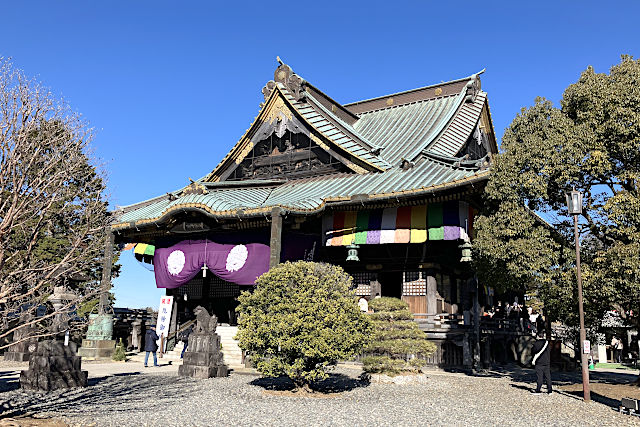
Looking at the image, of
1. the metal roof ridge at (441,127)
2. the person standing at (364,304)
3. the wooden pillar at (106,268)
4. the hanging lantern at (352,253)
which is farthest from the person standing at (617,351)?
the wooden pillar at (106,268)

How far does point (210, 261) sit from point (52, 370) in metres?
10.5

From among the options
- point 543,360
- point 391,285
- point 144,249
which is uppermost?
point 144,249

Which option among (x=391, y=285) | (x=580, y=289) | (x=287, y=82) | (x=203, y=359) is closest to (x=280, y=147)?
(x=287, y=82)

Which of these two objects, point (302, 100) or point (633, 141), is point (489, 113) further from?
point (633, 141)

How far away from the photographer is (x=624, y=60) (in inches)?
579

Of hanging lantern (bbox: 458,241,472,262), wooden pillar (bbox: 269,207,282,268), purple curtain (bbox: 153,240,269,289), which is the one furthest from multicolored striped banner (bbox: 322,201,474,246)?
purple curtain (bbox: 153,240,269,289)

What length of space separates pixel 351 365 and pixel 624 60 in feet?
45.9

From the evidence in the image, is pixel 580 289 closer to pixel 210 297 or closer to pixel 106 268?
pixel 106 268

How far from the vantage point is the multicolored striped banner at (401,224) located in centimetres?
1897

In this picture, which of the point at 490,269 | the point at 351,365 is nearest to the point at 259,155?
the point at 351,365

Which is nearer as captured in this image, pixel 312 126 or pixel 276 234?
pixel 276 234

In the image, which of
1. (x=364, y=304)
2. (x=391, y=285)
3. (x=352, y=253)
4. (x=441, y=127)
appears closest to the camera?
(x=352, y=253)

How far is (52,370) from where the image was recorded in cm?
1259

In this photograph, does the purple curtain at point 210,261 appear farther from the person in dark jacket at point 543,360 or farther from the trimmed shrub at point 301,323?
the person in dark jacket at point 543,360
